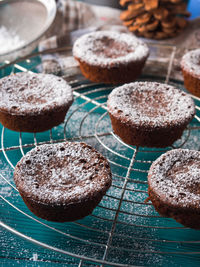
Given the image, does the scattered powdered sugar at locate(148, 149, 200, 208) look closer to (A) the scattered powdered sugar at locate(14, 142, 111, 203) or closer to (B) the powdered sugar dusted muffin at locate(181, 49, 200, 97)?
(A) the scattered powdered sugar at locate(14, 142, 111, 203)

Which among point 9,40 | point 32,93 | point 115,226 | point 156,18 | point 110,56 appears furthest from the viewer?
point 9,40

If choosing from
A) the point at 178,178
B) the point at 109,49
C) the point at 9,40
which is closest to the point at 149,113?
the point at 178,178

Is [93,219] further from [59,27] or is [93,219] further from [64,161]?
[59,27]

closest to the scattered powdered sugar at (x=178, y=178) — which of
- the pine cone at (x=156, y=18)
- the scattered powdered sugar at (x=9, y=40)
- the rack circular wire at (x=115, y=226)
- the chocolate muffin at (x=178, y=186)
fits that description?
the chocolate muffin at (x=178, y=186)

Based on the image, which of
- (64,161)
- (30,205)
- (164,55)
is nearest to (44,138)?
(64,161)

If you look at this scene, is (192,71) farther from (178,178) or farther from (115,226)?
(115,226)

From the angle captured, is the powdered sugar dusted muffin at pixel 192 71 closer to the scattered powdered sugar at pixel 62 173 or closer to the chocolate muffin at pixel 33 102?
the chocolate muffin at pixel 33 102
